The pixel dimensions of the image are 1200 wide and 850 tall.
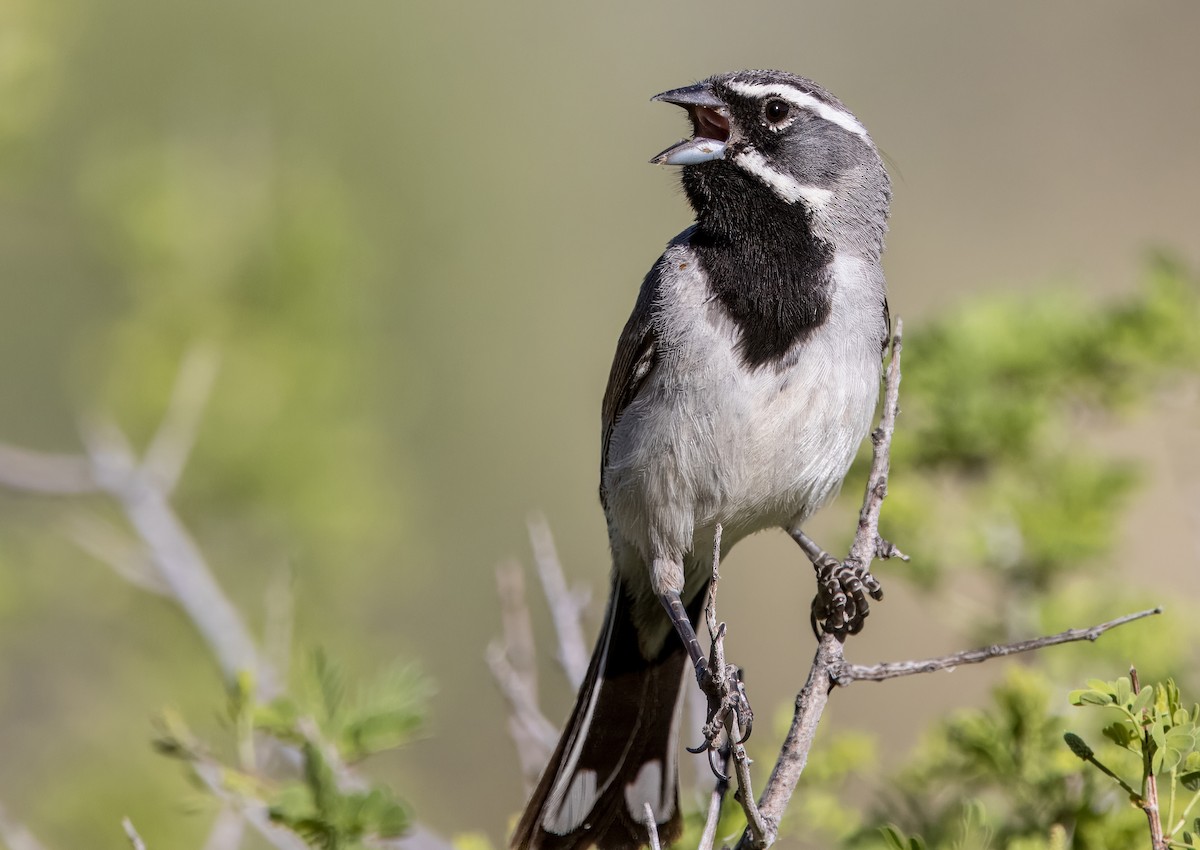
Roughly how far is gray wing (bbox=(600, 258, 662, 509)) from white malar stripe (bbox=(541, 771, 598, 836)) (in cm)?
88

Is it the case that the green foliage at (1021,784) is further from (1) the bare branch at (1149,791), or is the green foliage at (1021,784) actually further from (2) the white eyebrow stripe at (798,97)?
(2) the white eyebrow stripe at (798,97)

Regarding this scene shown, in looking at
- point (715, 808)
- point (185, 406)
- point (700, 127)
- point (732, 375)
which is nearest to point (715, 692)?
point (715, 808)

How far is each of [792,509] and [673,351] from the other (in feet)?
1.95

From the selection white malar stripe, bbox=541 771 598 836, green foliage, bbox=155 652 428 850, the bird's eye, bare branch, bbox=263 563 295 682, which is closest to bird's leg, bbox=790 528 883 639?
white malar stripe, bbox=541 771 598 836

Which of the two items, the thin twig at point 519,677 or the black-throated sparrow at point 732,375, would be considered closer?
the thin twig at point 519,677

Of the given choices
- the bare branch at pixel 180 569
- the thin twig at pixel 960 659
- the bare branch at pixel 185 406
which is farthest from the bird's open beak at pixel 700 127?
the bare branch at pixel 185 406

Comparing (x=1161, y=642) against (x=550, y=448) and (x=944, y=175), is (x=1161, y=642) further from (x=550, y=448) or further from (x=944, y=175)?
(x=944, y=175)

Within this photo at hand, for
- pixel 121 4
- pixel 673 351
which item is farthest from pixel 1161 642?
pixel 121 4

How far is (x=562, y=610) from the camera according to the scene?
3.63 m

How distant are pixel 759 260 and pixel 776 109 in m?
0.48

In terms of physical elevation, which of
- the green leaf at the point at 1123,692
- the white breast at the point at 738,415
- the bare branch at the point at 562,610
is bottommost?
the green leaf at the point at 1123,692

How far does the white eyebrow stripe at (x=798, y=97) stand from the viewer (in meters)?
3.78

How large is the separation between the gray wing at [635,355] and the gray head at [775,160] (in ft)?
0.98

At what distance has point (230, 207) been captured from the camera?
5992mm
